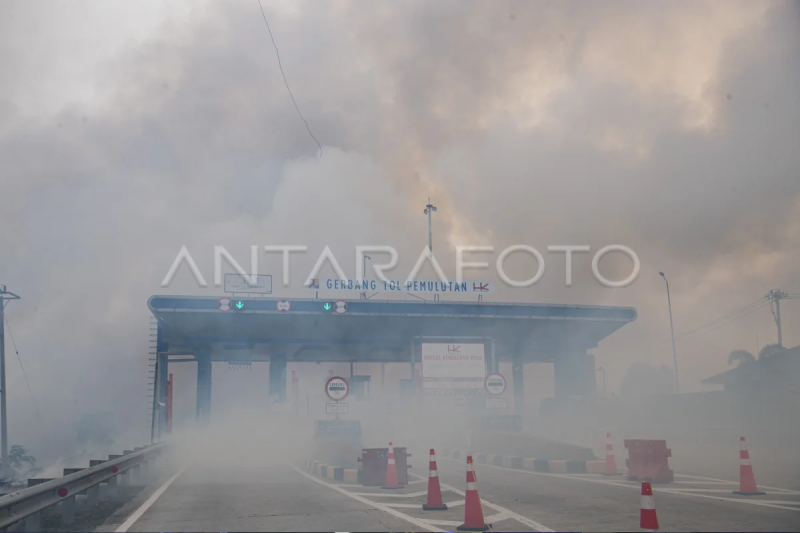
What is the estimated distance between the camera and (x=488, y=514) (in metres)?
9.95

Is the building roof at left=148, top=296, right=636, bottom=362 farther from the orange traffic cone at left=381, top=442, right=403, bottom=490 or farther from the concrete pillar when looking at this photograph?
the orange traffic cone at left=381, top=442, right=403, bottom=490

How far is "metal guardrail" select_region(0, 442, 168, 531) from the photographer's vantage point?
797 centimetres

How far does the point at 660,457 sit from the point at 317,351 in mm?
45222

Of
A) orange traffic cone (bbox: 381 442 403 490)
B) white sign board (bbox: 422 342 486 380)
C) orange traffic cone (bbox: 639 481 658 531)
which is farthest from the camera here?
white sign board (bbox: 422 342 486 380)

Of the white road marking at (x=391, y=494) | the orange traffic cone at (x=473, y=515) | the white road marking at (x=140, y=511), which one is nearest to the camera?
the orange traffic cone at (x=473, y=515)

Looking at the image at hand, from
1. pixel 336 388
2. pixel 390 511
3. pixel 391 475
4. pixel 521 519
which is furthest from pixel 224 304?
pixel 521 519

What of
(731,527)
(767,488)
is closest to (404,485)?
(767,488)

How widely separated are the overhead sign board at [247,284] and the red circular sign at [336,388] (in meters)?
26.7

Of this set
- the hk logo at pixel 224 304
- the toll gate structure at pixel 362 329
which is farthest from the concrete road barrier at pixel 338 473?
the hk logo at pixel 224 304

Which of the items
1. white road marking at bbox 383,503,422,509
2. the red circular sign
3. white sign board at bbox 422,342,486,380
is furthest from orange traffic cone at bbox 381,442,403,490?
white sign board at bbox 422,342,486,380

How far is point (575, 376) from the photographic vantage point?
179 ft

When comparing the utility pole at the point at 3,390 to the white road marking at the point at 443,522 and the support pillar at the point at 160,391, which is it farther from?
the white road marking at the point at 443,522

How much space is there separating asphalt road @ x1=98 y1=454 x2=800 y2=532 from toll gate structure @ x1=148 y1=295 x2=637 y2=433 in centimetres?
2628

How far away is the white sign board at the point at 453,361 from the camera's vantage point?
33188mm
